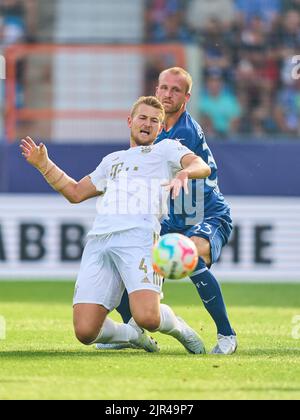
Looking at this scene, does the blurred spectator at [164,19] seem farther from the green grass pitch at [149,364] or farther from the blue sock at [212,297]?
the blue sock at [212,297]

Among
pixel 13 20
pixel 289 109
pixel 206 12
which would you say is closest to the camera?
pixel 289 109

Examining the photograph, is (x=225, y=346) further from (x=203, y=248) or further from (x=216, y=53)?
(x=216, y=53)

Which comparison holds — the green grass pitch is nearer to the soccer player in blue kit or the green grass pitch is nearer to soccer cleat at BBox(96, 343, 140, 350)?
soccer cleat at BBox(96, 343, 140, 350)

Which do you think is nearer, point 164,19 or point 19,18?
point 164,19

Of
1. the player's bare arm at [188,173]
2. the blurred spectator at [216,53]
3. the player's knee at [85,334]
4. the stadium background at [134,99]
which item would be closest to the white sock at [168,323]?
the player's knee at [85,334]

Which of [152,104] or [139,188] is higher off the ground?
[152,104]

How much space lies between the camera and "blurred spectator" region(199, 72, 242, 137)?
16.4 meters

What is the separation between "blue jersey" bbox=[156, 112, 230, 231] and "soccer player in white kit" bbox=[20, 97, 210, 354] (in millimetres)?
429

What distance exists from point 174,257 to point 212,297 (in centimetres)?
112

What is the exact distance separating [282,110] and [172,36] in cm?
244

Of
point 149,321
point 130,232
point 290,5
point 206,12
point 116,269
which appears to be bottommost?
point 149,321

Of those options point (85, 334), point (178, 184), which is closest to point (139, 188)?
point (178, 184)

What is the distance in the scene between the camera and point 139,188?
26.4ft

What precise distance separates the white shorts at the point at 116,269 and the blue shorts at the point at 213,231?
51cm
